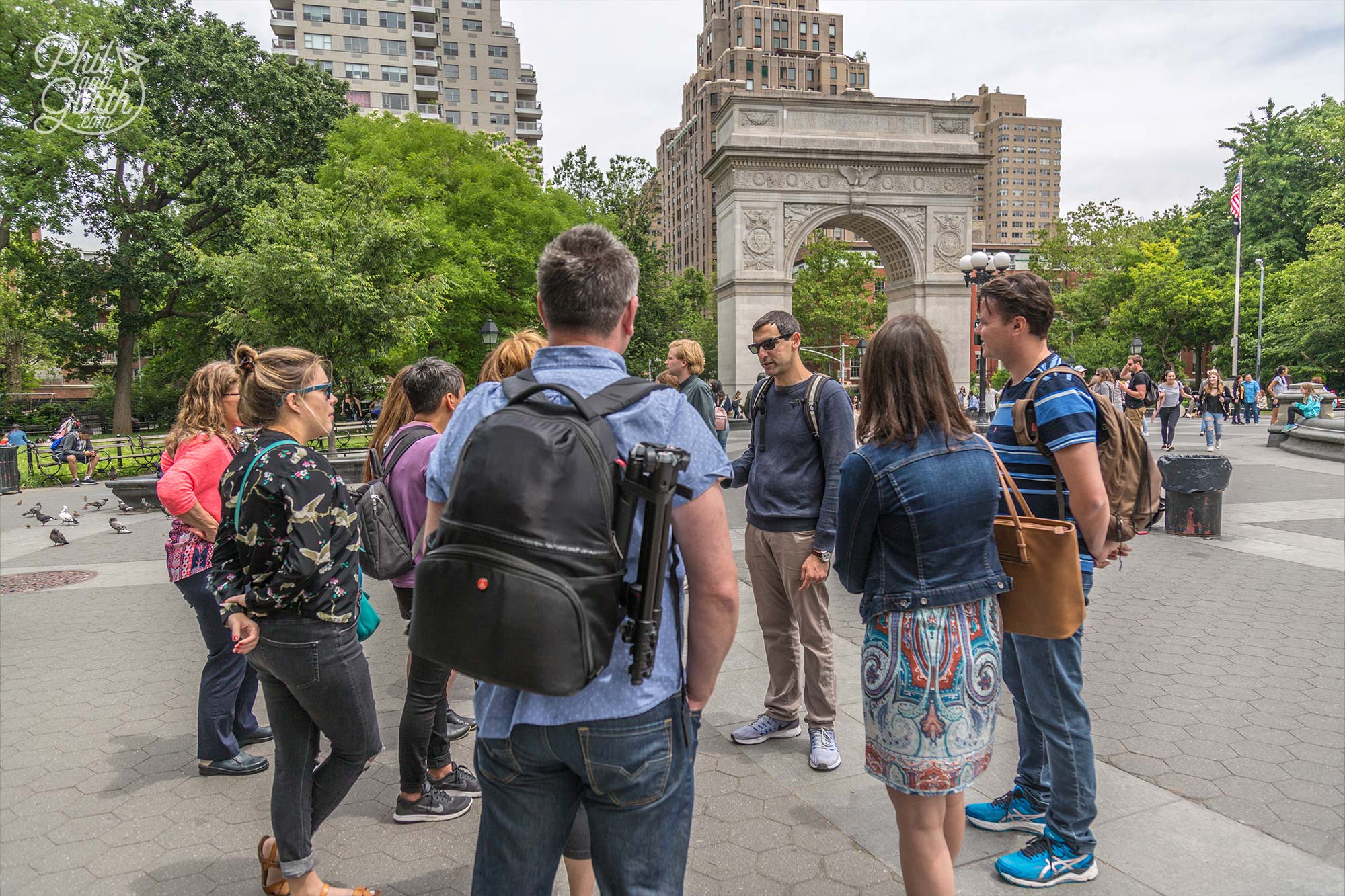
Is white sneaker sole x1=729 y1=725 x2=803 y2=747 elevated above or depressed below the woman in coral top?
below

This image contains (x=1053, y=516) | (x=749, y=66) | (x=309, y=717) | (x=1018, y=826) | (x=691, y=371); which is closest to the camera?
(x=309, y=717)

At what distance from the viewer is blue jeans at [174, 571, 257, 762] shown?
158 inches

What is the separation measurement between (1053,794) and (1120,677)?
102 inches

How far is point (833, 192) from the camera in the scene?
3328 cm

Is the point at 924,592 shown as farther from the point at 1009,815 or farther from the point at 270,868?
the point at 270,868

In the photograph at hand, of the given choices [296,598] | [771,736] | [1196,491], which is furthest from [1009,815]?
[1196,491]

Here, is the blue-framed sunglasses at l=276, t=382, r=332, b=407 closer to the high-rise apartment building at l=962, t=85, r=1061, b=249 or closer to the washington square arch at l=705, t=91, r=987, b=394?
the washington square arch at l=705, t=91, r=987, b=394

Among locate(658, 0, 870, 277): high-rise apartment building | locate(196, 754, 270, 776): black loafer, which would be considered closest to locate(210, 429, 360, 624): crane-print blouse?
locate(196, 754, 270, 776): black loafer

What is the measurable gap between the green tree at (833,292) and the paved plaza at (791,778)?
6528 centimetres

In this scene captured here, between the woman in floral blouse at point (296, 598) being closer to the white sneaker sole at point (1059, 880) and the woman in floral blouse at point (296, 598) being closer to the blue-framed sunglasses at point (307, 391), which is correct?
the blue-framed sunglasses at point (307, 391)

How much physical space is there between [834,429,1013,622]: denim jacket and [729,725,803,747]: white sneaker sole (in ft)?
6.82

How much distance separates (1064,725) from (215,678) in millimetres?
3847

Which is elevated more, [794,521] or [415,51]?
[415,51]

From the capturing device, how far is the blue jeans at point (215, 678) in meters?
4.02
